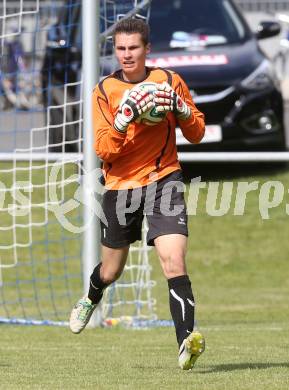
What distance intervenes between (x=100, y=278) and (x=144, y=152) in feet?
3.07

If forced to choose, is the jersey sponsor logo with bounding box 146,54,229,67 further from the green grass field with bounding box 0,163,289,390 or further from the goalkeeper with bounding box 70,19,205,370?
the goalkeeper with bounding box 70,19,205,370

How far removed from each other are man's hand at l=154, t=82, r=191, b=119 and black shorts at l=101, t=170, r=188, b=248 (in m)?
0.43

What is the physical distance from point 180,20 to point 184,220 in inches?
303

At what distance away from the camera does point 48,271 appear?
1275 cm

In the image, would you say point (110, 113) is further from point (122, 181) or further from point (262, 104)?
point (262, 104)

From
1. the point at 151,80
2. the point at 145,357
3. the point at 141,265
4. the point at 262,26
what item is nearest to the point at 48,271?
the point at 141,265

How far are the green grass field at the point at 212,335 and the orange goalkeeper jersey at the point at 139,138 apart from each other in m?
1.12

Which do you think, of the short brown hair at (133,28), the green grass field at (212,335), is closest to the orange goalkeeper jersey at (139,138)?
the short brown hair at (133,28)

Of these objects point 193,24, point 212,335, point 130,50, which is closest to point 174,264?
point 130,50

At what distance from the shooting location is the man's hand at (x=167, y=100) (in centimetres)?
638

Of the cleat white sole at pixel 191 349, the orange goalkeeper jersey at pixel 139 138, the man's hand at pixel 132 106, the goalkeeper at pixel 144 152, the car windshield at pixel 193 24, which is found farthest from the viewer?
the car windshield at pixel 193 24

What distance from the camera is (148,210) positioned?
22.1 feet

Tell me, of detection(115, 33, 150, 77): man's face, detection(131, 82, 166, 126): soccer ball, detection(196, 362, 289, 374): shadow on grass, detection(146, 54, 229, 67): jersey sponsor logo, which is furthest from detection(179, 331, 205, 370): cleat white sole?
detection(146, 54, 229, 67): jersey sponsor logo

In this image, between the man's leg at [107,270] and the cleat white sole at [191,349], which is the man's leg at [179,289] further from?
the man's leg at [107,270]
